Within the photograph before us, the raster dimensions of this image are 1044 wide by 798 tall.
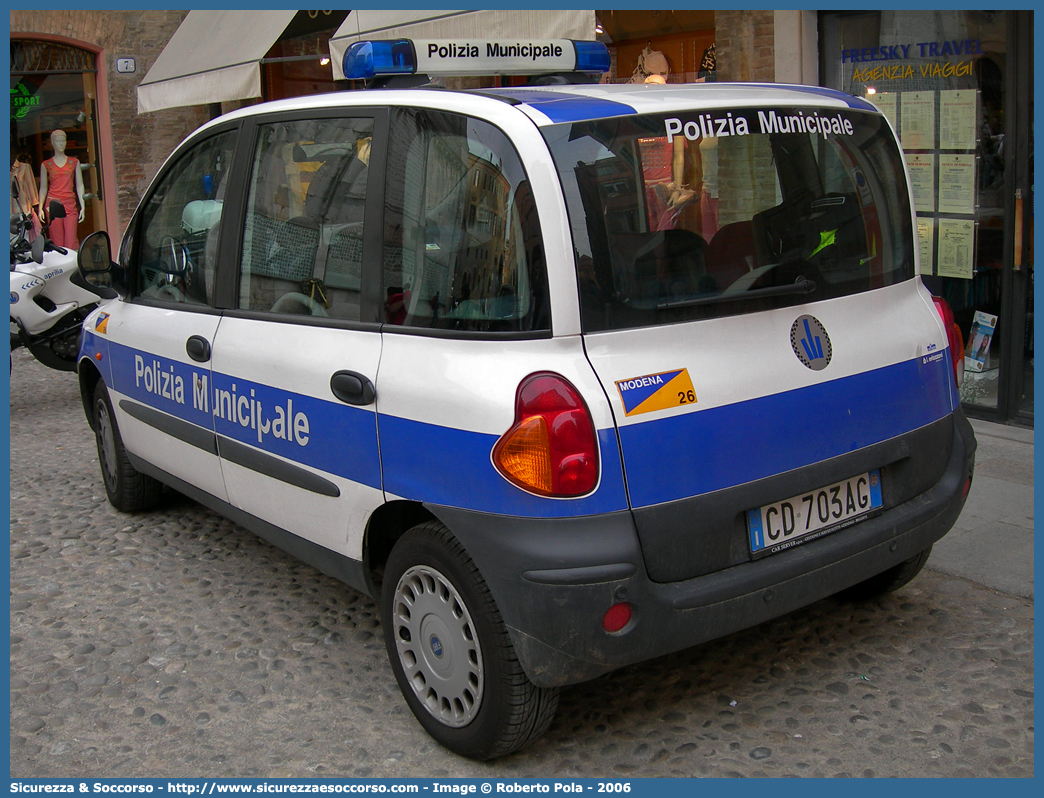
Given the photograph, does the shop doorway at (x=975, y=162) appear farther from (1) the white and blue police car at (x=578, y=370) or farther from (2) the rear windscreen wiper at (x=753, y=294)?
(2) the rear windscreen wiper at (x=753, y=294)

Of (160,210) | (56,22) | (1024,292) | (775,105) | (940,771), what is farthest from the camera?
(56,22)

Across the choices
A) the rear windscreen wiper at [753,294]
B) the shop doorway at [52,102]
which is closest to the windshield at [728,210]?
the rear windscreen wiper at [753,294]

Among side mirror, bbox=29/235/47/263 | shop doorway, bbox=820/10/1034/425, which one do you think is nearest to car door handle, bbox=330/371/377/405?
shop doorway, bbox=820/10/1034/425

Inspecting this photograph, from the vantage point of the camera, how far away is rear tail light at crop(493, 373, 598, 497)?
106 inches

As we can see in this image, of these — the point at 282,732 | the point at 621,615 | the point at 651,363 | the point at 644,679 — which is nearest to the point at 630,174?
the point at 651,363

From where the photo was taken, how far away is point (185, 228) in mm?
4391

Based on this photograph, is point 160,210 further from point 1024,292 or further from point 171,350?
point 1024,292

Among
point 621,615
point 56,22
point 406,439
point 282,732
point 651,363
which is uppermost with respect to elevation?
point 56,22

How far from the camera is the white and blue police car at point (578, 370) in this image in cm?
277

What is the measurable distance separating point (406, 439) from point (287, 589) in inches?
66.4

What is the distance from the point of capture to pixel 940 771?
9.64 feet

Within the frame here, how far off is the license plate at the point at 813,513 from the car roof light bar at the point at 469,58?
197 centimetres

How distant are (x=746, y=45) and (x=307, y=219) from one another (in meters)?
5.14

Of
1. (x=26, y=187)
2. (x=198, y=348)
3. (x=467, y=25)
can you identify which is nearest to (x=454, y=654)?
(x=198, y=348)
